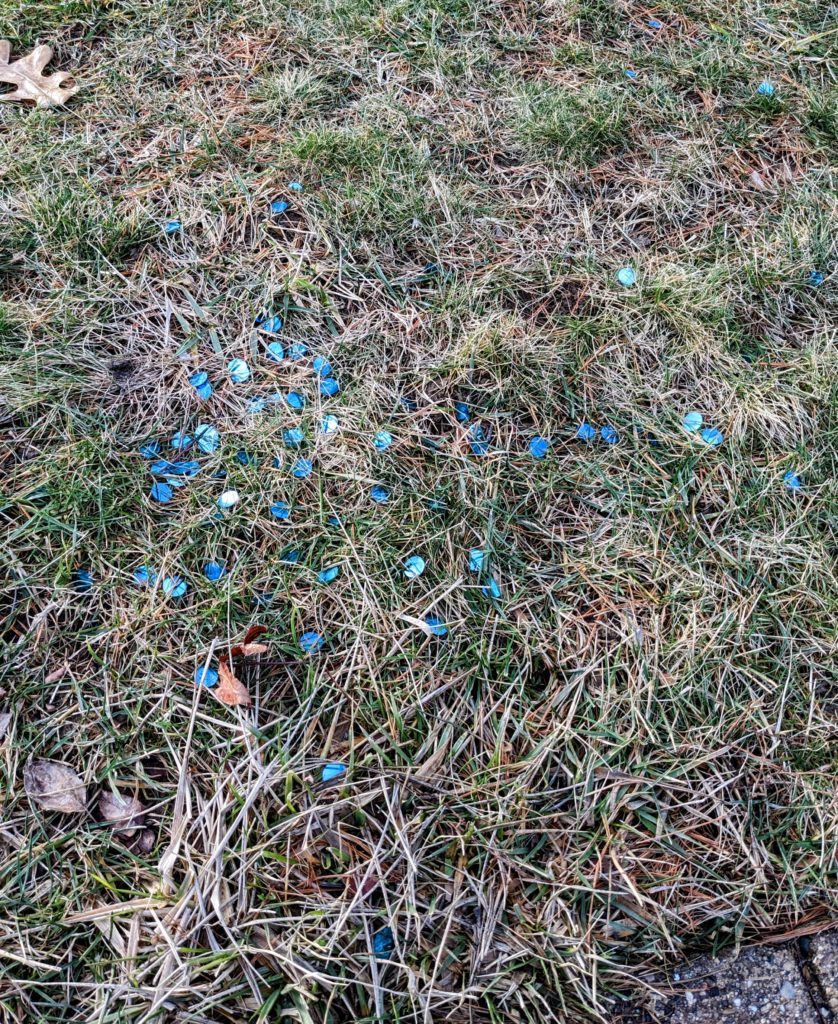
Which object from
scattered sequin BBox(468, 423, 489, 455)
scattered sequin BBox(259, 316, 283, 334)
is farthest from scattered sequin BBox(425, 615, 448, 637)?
scattered sequin BBox(259, 316, 283, 334)

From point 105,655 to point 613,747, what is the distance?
1.16m

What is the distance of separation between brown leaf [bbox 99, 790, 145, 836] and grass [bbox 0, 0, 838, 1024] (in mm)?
25

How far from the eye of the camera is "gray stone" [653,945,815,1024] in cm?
166

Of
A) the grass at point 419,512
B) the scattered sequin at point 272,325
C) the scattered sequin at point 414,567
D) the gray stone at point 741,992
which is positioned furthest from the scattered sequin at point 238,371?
the gray stone at point 741,992

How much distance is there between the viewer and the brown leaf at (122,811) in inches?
65.9

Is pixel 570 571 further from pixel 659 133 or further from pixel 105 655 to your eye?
pixel 659 133

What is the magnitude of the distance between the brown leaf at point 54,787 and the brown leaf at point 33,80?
2121mm

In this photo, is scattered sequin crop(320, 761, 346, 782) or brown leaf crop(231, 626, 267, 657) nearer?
scattered sequin crop(320, 761, 346, 782)

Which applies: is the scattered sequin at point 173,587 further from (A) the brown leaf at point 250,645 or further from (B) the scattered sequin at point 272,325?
(B) the scattered sequin at point 272,325

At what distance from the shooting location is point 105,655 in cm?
184

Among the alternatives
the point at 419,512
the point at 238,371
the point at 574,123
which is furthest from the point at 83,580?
the point at 574,123

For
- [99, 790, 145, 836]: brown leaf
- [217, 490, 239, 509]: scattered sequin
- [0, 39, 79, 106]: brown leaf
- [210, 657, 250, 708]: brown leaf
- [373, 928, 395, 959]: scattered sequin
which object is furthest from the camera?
[0, 39, 79, 106]: brown leaf

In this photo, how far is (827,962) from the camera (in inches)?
67.8

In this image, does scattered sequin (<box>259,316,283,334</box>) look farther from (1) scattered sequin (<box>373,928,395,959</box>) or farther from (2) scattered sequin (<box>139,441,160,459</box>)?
(1) scattered sequin (<box>373,928,395,959</box>)
